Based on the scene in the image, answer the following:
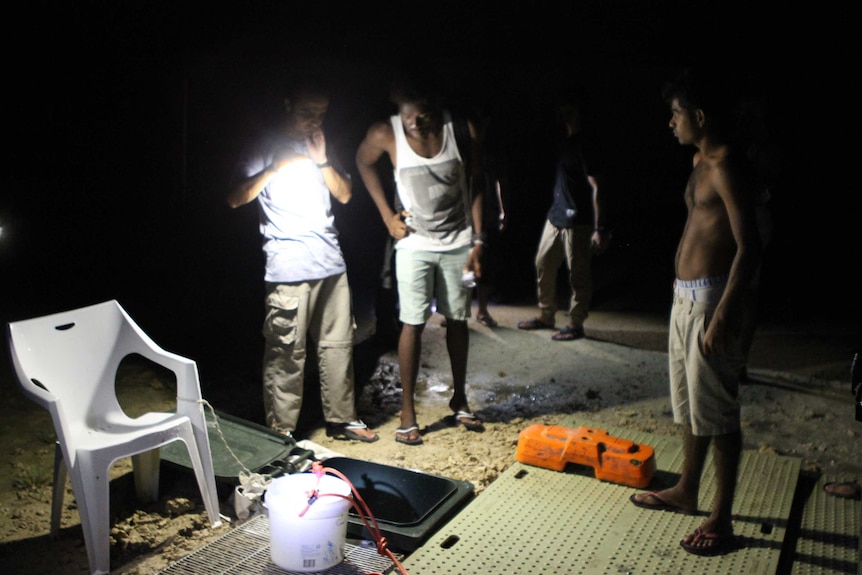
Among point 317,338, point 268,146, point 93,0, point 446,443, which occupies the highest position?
point 93,0

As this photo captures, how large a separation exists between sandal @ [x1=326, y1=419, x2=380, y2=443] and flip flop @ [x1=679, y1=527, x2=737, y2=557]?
1.90 m

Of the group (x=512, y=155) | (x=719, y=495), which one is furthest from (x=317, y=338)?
(x=512, y=155)

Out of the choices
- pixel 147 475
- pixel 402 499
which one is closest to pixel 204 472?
pixel 147 475

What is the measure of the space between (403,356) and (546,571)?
1.73m

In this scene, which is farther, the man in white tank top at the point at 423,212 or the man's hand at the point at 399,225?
the man's hand at the point at 399,225

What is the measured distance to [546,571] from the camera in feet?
9.61

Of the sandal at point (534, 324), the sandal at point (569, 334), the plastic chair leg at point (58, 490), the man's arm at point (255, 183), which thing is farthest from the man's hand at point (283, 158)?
the sandal at point (534, 324)

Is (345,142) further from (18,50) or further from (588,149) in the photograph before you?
(18,50)

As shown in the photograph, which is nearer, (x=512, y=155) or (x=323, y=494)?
(x=323, y=494)

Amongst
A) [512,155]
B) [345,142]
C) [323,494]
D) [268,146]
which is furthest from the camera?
[512,155]

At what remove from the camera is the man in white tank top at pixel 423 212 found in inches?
164

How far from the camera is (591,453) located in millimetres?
3762

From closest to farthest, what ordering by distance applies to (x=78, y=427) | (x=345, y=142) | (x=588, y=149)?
(x=78, y=427), (x=588, y=149), (x=345, y=142)

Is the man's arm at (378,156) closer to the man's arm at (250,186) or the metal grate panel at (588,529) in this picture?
the man's arm at (250,186)
